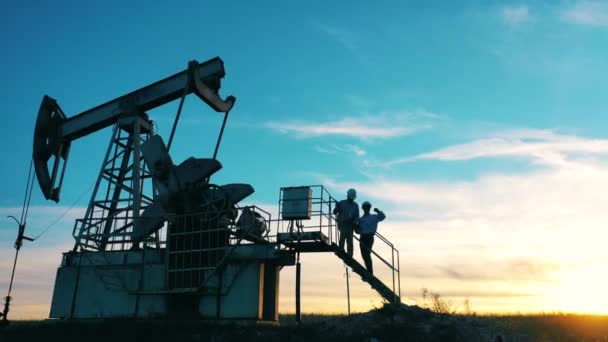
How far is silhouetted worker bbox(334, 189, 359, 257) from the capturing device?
605 inches

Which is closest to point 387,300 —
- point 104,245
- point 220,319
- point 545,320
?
point 220,319

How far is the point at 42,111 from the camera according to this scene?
2072 cm

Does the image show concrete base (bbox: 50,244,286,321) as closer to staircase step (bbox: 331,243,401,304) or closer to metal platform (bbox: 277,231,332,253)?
metal platform (bbox: 277,231,332,253)

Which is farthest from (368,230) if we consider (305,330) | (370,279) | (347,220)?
(305,330)

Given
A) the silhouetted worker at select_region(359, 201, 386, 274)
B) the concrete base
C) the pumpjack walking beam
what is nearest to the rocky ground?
the concrete base

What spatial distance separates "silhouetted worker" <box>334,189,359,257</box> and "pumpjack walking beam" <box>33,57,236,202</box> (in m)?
6.43

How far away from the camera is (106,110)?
19953mm

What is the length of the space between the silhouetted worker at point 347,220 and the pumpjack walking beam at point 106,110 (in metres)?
6.43

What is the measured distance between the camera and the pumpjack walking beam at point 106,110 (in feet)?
62.1

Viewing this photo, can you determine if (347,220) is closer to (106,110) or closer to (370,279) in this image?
(370,279)

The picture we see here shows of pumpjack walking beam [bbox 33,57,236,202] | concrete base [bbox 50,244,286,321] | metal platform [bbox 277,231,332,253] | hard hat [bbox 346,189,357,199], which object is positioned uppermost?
pumpjack walking beam [bbox 33,57,236,202]

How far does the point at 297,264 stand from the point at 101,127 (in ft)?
29.4

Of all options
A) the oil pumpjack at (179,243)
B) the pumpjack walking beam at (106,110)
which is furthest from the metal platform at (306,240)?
the pumpjack walking beam at (106,110)

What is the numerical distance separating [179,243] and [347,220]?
479 cm
